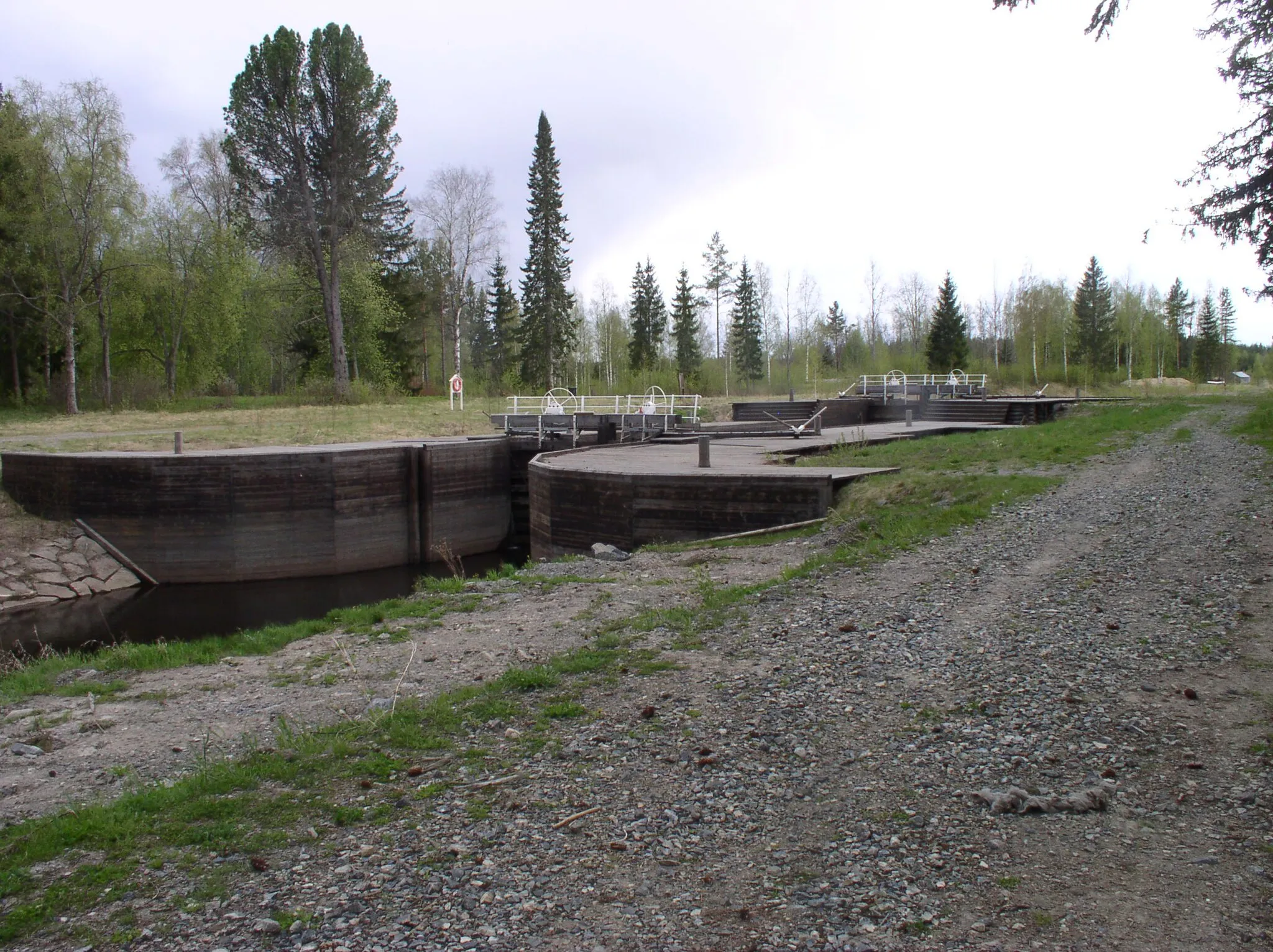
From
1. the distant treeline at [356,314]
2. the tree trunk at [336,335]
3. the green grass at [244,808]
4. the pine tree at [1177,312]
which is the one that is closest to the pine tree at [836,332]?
the distant treeline at [356,314]

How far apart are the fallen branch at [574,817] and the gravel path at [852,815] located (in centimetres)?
4

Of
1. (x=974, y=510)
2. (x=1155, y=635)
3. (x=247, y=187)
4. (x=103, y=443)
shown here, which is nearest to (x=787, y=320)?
(x=247, y=187)

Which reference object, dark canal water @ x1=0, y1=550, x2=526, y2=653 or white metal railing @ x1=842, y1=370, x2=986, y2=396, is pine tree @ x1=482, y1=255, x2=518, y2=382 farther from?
dark canal water @ x1=0, y1=550, x2=526, y2=653

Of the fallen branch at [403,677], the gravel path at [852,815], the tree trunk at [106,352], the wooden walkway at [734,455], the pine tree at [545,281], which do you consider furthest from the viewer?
the pine tree at [545,281]

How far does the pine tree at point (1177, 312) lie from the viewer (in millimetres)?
72812

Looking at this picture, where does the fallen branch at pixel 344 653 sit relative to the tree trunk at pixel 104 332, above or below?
below

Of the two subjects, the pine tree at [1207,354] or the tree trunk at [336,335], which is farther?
the pine tree at [1207,354]

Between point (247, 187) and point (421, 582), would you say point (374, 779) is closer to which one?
point (421, 582)

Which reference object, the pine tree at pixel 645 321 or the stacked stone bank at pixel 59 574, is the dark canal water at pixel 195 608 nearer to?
the stacked stone bank at pixel 59 574

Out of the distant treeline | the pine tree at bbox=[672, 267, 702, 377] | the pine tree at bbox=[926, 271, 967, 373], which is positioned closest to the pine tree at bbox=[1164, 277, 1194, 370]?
the distant treeline

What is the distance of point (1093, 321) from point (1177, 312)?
15108 mm

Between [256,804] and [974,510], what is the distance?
31.9 feet

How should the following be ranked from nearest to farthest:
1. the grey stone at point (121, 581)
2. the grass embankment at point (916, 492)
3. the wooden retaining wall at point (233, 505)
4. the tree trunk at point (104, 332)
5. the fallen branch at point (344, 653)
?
the fallen branch at point (344, 653) < the grass embankment at point (916, 492) < the grey stone at point (121, 581) < the wooden retaining wall at point (233, 505) < the tree trunk at point (104, 332)

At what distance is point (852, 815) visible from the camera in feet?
12.9
